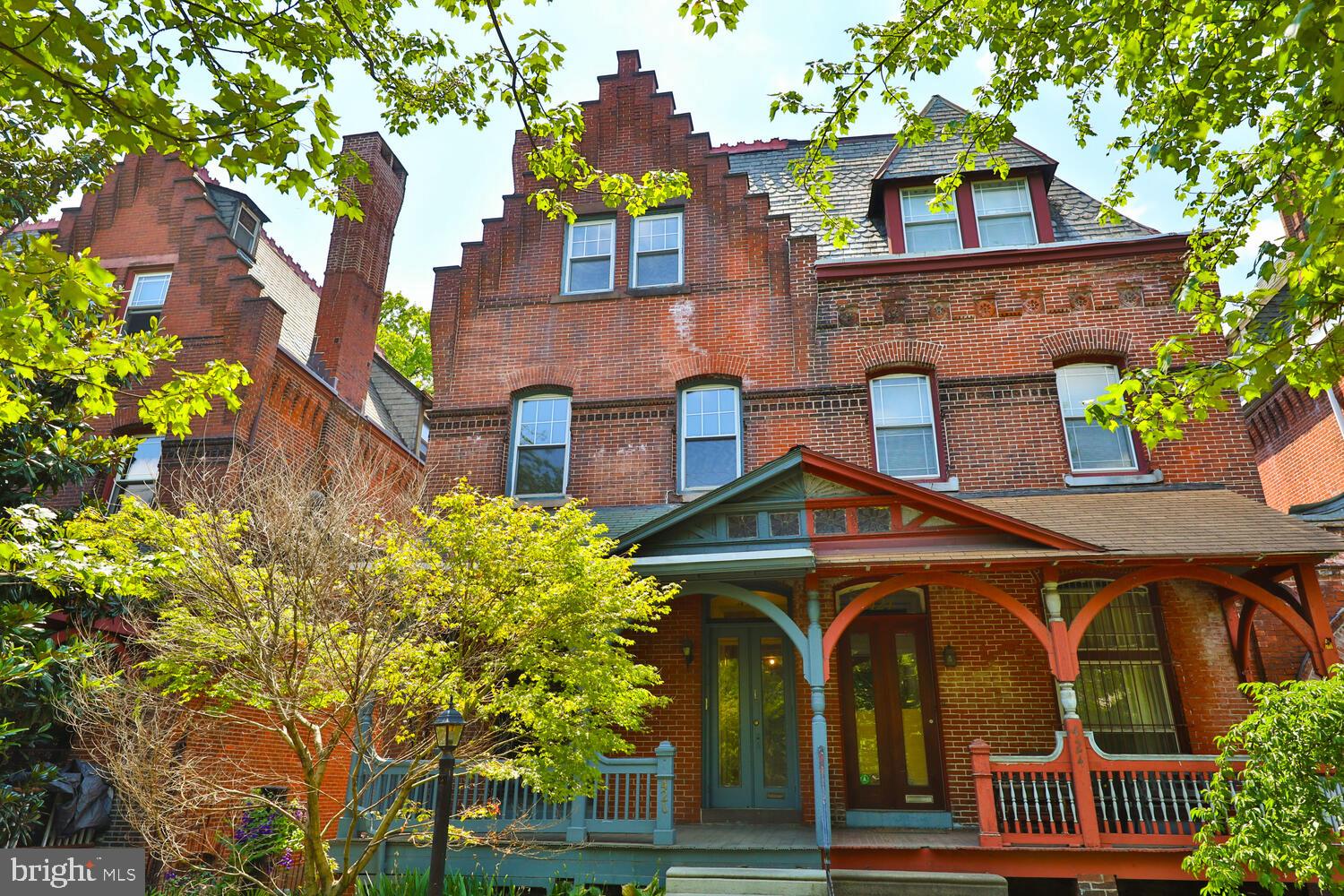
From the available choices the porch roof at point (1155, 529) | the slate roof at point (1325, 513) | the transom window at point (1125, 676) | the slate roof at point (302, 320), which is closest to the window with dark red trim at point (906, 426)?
the porch roof at point (1155, 529)

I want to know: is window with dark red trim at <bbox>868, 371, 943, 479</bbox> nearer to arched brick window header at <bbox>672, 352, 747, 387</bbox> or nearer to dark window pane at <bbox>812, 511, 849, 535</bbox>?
arched brick window header at <bbox>672, 352, 747, 387</bbox>

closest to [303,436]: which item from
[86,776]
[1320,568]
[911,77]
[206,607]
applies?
[86,776]

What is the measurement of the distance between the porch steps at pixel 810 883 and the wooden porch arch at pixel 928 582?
2.15 meters

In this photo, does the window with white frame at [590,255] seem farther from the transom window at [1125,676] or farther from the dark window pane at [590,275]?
the transom window at [1125,676]

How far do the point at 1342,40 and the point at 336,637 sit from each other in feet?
27.9

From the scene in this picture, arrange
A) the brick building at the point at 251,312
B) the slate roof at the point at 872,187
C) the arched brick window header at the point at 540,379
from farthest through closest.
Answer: the brick building at the point at 251,312 < the arched brick window header at the point at 540,379 < the slate roof at the point at 872,187

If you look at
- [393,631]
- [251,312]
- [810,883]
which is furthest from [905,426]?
[251,312]

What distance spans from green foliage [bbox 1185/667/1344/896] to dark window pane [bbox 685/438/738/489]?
739 centimetres

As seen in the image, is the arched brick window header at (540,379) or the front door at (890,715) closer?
the front door at (890,715)

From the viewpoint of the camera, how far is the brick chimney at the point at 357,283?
701 inches

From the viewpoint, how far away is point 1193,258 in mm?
7918

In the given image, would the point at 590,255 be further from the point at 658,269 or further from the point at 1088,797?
the point at 1088,797

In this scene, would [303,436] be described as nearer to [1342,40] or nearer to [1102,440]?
[1102,440]

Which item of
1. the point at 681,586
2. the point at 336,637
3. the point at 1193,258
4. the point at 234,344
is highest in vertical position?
the point at 234,344
